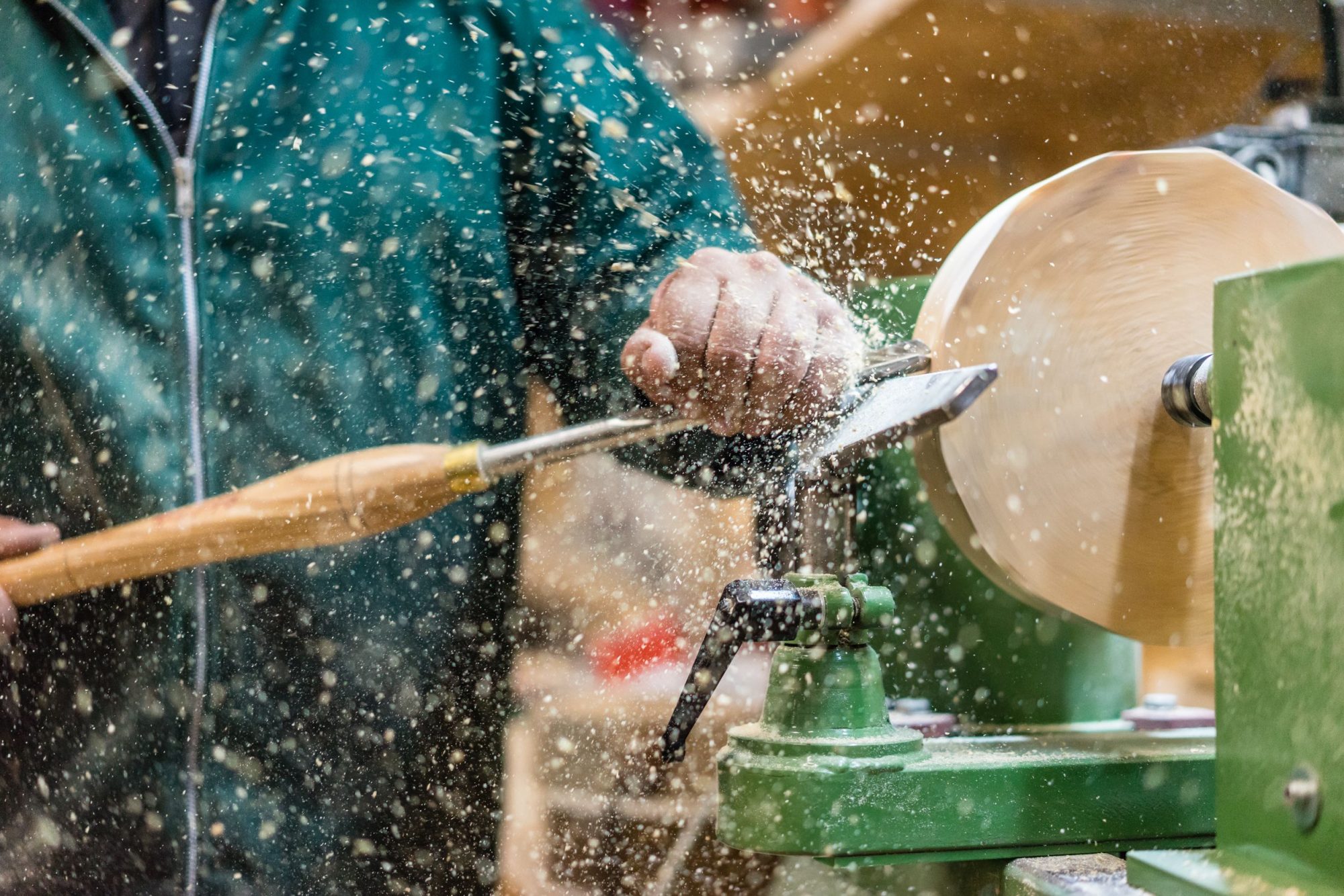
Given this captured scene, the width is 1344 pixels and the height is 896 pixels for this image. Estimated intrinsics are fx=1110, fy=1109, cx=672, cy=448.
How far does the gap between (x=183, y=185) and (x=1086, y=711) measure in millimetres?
994

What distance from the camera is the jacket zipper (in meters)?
1.10

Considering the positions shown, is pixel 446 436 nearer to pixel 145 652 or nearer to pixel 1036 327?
pixel 145 652

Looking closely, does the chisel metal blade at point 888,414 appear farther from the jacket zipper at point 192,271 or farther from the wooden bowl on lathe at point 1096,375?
the jacket zipper at point 192,271

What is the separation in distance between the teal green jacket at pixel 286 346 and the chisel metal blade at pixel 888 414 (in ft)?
0.74

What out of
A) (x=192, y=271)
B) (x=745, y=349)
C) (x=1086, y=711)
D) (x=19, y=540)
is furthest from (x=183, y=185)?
(x=1086, y=711)

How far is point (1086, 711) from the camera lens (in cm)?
94

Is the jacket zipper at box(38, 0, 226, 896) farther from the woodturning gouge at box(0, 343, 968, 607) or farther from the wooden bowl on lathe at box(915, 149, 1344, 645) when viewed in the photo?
the wooden bowl on lathe at box(915, 149, 1344, 645)

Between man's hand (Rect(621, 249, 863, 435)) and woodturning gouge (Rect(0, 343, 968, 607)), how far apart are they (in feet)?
0.08

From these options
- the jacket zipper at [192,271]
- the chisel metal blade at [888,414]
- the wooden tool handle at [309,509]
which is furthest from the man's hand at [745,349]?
the jacket zipper at [192,271]

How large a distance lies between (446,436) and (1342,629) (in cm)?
97

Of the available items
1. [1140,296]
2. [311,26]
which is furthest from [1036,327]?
[311,26]

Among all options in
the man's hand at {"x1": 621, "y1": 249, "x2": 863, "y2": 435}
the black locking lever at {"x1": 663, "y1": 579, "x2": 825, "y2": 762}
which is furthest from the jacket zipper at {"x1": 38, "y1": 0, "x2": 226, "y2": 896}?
the black locking lever at {"x1": 663, "y1": 579, "x2": 825, "y2": 762}

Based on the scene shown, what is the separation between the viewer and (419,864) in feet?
4.47

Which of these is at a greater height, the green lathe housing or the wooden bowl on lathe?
the wooden bowl on lathe
